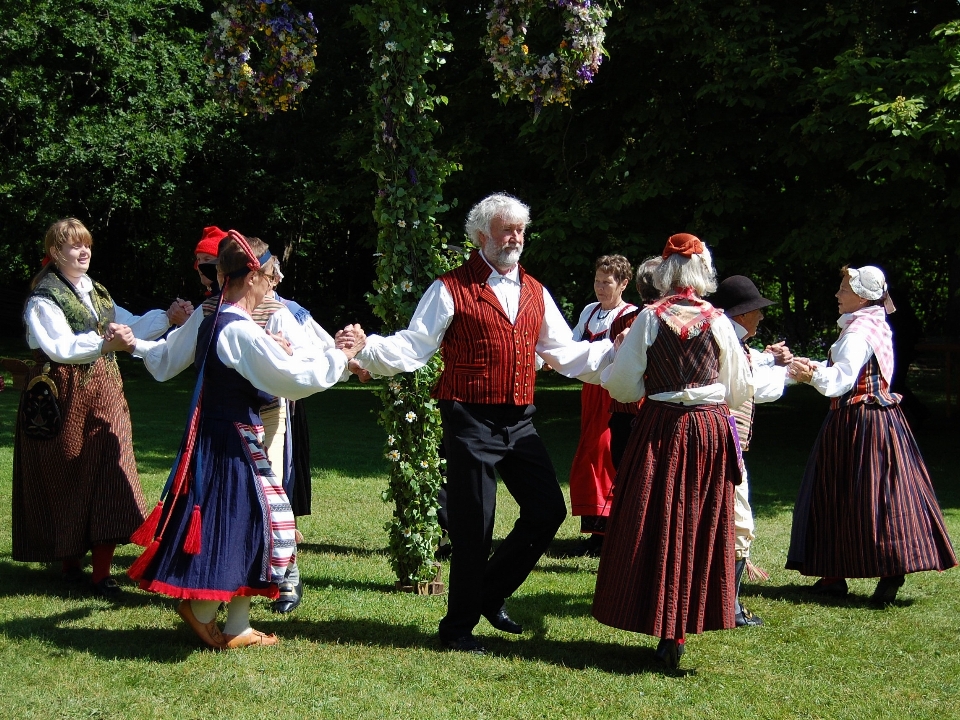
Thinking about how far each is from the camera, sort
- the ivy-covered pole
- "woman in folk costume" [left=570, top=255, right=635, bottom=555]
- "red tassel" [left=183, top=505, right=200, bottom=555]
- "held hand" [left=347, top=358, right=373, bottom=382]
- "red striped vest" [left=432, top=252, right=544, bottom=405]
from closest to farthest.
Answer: "red tassel" [left=183, top=505, right=200, bottom=555] → "red striped vest" [left=432, top=252, right=544, bottom=405] → "held hand" [left=347, top=358, right=373, bottom=382] → the ivy-covered pole → "woman in folk costume" [left=570, top=255, right=635, bottom=555]

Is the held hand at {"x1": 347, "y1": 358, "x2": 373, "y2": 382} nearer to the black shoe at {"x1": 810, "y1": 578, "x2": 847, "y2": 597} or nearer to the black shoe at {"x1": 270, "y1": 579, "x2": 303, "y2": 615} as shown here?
the black shoe at {"x1": 270, "y1": 579, "x2": 303, "y2": 615}

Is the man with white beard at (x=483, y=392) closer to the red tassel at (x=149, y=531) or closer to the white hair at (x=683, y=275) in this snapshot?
the white hair at (x=683, y=275)

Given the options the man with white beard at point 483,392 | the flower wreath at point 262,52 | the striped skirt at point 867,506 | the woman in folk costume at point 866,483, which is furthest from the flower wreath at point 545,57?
the striped skirt at point 867,506

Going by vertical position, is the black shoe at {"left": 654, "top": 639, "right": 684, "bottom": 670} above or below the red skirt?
below

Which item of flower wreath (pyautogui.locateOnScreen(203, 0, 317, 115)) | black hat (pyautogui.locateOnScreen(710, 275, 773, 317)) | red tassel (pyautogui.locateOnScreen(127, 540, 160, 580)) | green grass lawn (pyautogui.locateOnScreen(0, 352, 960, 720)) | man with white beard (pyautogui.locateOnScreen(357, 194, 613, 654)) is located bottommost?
green grass lawn (pyautogui.locateOnScreen(0, 352, 960, 720))

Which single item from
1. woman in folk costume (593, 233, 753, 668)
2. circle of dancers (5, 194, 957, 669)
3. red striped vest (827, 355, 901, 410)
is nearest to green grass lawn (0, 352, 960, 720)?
circle of dancers (5, 194, 957, 669)

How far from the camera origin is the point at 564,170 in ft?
41.9

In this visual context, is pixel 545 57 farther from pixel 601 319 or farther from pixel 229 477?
pixel 229 477

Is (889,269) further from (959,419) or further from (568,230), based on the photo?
(568,230)

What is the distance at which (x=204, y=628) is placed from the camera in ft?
14.8

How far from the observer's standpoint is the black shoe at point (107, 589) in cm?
546

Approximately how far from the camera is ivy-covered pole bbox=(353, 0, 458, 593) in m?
5.42

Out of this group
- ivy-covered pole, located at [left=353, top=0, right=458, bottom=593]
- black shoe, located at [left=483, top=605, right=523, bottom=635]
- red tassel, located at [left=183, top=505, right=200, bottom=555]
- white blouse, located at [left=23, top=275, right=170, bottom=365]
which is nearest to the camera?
red tassel, located at [left=183, top=505, right=200, bottom=555]

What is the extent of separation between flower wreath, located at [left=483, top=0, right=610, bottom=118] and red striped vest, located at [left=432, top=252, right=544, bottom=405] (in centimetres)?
148
